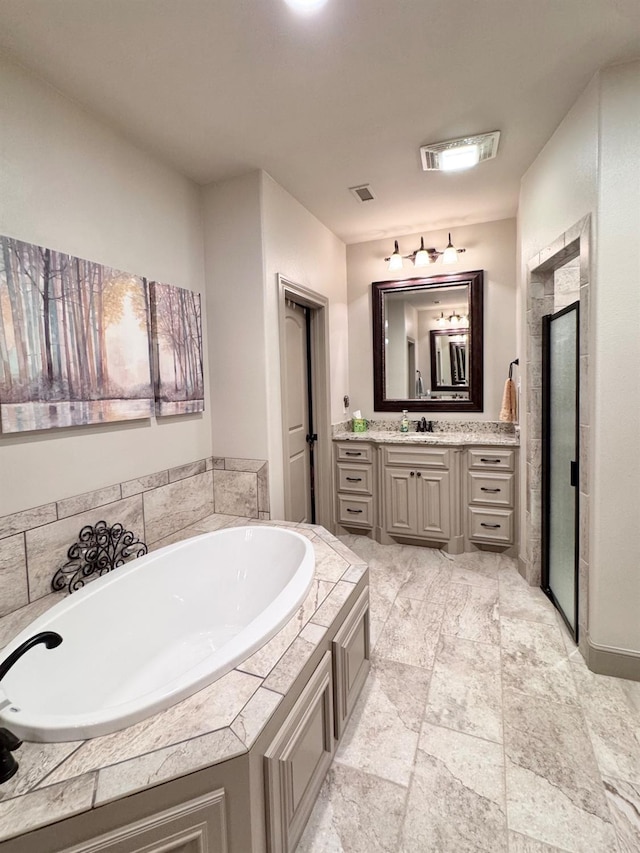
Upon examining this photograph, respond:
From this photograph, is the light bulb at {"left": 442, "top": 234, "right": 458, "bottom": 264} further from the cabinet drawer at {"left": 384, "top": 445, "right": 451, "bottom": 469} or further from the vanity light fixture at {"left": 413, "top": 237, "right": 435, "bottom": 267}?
the cabinet drawer at {"left": 384, "top": 445, "right": 451, "bottom": 469}

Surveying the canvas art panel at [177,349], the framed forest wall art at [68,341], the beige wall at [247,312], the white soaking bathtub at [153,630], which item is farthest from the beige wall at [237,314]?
the white soaking bathtub at [153,630]

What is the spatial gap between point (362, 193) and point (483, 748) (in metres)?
3.25

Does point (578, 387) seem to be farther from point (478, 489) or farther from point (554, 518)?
point (478, 489)

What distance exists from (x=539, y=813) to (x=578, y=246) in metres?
2.40

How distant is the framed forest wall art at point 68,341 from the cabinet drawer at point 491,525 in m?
2.59

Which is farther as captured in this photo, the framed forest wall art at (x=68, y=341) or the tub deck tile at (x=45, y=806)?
the framed forest wall art at (x=68, y=341)

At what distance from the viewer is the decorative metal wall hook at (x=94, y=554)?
71.8 inches

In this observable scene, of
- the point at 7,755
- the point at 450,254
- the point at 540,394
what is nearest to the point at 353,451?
the point at 540,394

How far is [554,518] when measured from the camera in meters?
2.59

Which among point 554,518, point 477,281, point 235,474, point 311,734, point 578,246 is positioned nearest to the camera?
point 311,734

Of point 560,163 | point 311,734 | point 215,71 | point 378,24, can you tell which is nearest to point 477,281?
point 560,163

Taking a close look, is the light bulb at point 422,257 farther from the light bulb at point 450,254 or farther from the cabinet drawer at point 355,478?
the cabinet drawer at point 355,478

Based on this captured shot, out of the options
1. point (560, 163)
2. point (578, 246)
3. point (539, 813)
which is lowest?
point (539, 813)

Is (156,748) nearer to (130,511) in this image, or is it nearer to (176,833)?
(176,833)
